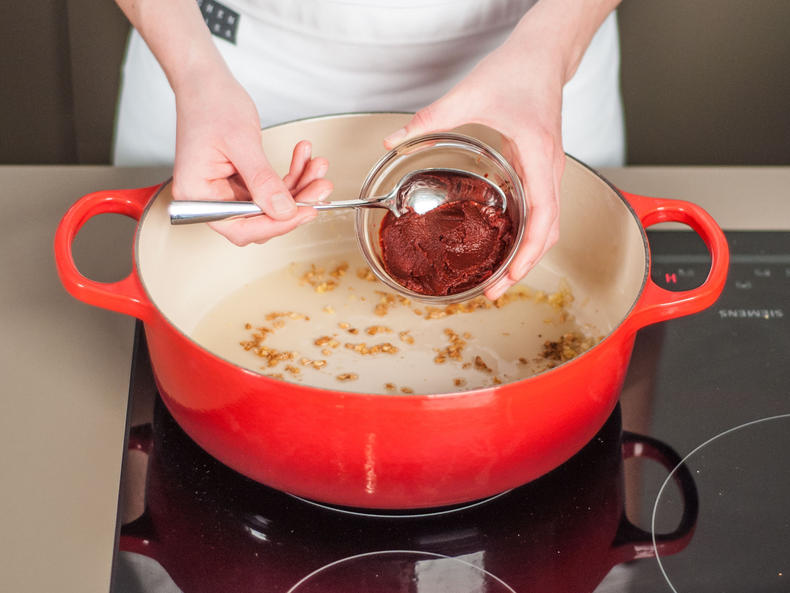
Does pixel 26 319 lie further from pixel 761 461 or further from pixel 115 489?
pixel 761 461

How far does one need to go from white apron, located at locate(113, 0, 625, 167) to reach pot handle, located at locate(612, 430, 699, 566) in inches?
18.2

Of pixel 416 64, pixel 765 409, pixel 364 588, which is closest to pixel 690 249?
pixel 765 409

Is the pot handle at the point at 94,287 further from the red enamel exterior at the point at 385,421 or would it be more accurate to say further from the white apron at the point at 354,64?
the white apron at the point at 354,64

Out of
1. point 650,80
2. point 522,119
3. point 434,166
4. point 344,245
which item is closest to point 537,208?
point 522,119

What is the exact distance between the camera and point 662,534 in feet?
1.85

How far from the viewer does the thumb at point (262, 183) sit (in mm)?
619

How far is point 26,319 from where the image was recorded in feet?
2.37

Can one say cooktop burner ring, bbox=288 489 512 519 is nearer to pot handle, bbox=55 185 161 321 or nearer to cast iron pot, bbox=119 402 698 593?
cast iron pot, bbox=119 402 698 593

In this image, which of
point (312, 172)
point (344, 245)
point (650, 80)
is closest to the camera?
point (312, 172)

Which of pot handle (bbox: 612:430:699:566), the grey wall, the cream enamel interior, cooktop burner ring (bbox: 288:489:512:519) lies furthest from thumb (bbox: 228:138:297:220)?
the grey wall

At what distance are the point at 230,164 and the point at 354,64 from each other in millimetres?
302

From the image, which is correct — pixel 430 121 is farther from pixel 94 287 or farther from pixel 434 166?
pixel 94 287

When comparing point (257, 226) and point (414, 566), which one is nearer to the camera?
point (414, 566)

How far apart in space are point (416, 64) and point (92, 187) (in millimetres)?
368
